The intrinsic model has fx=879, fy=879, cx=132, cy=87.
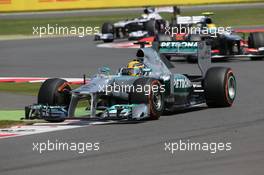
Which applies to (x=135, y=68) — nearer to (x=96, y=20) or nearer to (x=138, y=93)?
(x=138, y=93)

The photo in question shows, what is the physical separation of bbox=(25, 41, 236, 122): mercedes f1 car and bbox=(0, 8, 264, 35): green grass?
99.8 feet

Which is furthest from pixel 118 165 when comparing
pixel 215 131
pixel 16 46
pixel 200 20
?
pixel 16 46

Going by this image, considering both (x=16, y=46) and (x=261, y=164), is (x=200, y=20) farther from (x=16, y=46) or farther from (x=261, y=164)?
(x=261, y=164)

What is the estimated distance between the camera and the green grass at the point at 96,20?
47094 millimetres

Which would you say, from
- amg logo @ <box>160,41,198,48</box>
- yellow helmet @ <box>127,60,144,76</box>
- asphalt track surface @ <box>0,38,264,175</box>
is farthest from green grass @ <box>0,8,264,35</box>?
yellow helmet @ <box>127,60,144,76</box>

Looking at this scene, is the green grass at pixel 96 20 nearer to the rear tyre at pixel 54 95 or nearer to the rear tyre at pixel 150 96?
the rear tyre at pixel 54 95

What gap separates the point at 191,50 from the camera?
16328 millimetres

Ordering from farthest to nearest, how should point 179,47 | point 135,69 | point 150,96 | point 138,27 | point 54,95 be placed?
point 138,27
point 179,47
point 135,69
point 54,95
point 150,96

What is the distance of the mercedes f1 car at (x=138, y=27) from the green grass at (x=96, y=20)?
287 inches

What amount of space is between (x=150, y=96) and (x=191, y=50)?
2.89m

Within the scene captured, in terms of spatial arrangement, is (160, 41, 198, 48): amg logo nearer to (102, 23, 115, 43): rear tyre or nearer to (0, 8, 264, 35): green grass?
(102, 23, 115, 43): rear tyre

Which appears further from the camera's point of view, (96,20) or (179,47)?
(96,20)

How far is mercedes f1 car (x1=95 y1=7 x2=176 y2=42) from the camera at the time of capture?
37594 millimetres

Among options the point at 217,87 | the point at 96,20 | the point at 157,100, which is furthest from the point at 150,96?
the point at 96,20
